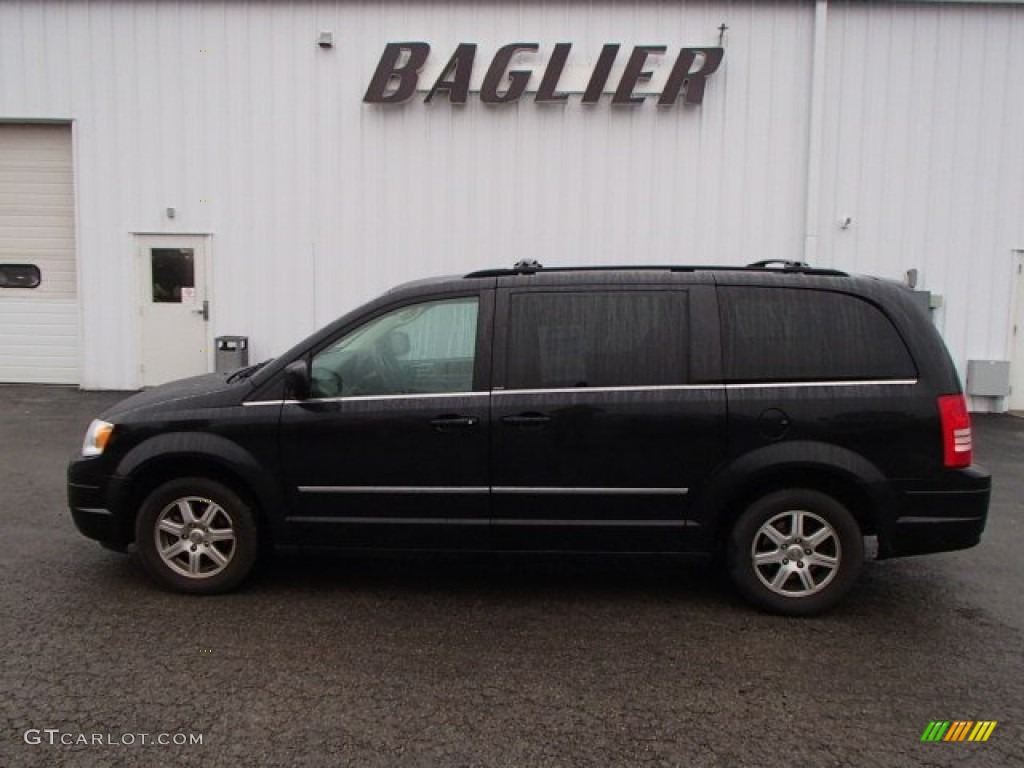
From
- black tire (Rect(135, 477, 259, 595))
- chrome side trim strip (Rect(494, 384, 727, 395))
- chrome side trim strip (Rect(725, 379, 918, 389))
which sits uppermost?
chrome side trim strip (Rect(725, 379, 918, 389))

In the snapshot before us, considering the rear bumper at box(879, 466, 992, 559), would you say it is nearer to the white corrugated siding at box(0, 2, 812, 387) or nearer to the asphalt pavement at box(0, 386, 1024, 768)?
the asphalt pavement at box(0, 386, 1024, 768)

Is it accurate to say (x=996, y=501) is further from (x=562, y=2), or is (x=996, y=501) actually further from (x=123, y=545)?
(x=562, y=2)

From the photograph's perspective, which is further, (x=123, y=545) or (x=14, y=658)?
(x=123, y=545)

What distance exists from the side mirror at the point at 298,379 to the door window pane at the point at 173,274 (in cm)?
786

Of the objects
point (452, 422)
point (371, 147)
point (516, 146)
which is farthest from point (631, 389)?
point (371, 147)

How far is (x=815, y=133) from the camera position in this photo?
10.5m

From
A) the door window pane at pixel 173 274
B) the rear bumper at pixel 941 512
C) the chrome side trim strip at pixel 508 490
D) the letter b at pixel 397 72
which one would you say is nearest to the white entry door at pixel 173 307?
the door window pane at pixel 173 274

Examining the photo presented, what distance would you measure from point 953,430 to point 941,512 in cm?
43

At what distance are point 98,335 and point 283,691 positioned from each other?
957 centimetres

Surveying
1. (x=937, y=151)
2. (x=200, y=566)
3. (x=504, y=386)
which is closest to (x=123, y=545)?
(x=200, y=566)

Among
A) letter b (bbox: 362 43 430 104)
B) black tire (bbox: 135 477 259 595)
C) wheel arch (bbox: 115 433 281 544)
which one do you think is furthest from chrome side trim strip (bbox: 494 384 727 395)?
letter b (bbox: 362 43 430 104)

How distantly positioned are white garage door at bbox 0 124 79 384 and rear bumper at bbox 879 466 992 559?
11.3m

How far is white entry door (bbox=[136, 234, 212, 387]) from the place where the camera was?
1103 centimetres

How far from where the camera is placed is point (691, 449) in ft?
13.1
